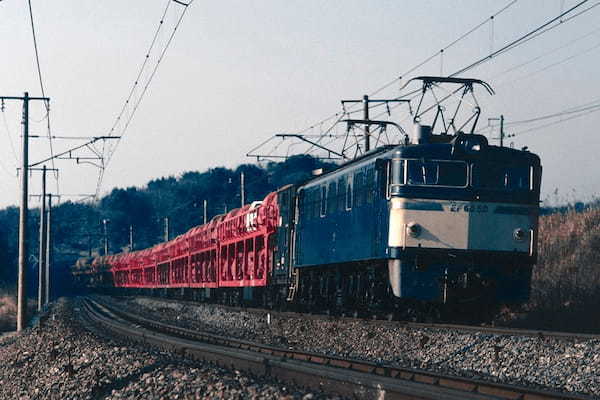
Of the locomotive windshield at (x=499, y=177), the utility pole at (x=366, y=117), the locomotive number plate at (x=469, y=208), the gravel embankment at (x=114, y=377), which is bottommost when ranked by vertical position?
the gravel embankment at (x=114, y=377)

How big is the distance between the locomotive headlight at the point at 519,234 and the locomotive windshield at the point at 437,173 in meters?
1.41

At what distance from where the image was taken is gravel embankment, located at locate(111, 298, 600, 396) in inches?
537

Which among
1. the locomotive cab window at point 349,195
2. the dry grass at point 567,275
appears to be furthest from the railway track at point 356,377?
the dry grass at point 567,275

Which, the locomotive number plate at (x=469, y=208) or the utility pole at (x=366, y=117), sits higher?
the utility pole at (x=366, y=117)

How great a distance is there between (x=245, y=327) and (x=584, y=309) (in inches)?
415

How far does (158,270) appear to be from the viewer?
63281 mm

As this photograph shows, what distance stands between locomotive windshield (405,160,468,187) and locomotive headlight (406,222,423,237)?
3.03 ft

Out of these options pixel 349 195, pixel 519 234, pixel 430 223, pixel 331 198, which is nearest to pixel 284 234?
pixel 331 198

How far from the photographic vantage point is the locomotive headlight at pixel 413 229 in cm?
1930

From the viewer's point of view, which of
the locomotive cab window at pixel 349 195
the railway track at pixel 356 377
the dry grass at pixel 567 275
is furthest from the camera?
the locomotive cab window at pixel 349 195

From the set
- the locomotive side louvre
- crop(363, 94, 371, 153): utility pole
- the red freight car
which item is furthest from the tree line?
the locomotive side louvre

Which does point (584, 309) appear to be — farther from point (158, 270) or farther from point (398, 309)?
point (158, 270)

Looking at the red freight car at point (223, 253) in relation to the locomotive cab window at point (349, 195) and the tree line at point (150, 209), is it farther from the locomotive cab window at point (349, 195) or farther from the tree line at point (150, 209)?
the tree line at point (150, 209)

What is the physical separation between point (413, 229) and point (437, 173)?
136 cm
